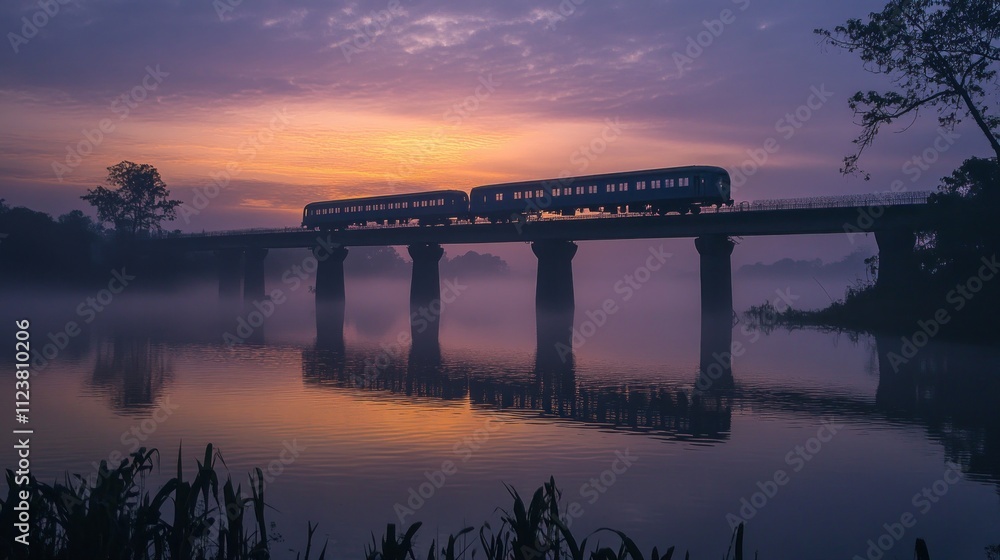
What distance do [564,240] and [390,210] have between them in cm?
2423

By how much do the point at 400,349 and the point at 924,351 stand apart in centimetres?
3075

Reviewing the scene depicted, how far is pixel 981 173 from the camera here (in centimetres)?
4797

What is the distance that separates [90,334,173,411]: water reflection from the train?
3959 centimetres

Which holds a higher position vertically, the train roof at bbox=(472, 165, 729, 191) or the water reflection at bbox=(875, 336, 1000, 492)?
the train roof at bbox=(472, 165, 729, 191)

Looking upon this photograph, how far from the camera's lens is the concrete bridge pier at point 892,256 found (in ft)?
197

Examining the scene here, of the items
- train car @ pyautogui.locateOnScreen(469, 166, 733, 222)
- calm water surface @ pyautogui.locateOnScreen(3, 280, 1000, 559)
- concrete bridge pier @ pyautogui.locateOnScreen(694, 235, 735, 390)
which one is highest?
train car @ pyautogui.locateOnScreen(469, 166, 733, 222)

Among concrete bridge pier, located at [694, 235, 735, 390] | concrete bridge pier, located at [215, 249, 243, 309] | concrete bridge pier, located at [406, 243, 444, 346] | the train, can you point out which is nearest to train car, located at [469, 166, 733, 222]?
the train

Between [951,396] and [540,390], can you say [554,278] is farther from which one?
[951,396]

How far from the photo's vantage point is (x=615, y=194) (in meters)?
73.9

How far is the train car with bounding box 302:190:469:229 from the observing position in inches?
3649

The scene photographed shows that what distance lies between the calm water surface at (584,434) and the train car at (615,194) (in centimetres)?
2324

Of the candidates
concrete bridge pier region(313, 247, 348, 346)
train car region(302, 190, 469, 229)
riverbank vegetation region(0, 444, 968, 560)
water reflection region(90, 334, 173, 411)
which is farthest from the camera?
concrete bridge pier region(313, 247, 348, 346)

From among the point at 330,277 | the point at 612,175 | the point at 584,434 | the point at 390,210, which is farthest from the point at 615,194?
the point at 330,277

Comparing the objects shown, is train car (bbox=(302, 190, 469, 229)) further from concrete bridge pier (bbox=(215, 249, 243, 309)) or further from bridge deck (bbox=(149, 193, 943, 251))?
concrete bridge pier (bbox=(215, 249, 243, 309))
